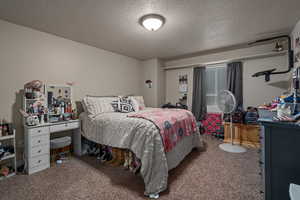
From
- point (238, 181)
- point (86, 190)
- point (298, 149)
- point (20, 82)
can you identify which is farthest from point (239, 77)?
point (20, 82)

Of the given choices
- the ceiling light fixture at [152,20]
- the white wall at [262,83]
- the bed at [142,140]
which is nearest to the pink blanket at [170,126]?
the bed at [142,140]

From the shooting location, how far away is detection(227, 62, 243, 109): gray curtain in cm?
347

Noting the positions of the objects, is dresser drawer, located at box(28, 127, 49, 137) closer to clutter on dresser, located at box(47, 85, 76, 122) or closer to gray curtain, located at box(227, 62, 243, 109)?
clutter on dresser, located at box(47, 85, 76, 122)

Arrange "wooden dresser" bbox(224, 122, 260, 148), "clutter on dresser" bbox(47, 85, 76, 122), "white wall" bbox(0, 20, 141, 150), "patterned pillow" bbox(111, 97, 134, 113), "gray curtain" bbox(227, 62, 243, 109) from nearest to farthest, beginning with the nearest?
"white wall" bbox(0, 20, 141, 150)
"clutter on dresser" bbox(47, 85, 76, 122)
"patterned pillow" bbox(111, 97, 134, 113)
"wooden dresser" bbox(224, 122, 260, 148)
"gray curtain" bbox(227, 62, 243, 109)

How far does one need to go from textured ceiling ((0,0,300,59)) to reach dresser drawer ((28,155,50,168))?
2145 millimetres

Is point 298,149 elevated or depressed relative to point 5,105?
depressed

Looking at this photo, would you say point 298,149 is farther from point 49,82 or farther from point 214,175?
point 49,82

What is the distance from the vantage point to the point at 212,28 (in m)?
2.46

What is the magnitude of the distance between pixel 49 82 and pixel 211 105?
4.11 meters

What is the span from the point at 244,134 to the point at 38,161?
13.4 feet

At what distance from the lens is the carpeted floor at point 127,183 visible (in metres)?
1.53

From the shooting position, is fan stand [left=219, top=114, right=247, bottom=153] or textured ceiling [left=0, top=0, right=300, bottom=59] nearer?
textured ceiling [left=0, top=0, right=300, bottom=59]

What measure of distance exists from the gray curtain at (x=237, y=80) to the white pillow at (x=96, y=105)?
124 inches

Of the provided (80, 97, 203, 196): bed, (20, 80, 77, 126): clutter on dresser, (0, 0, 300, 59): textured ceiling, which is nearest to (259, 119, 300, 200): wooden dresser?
(80, 97, 203, 196): bed
